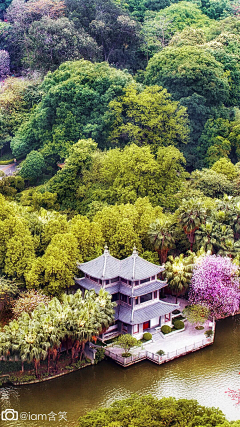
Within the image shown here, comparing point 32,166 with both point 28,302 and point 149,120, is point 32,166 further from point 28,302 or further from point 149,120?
point 28,302

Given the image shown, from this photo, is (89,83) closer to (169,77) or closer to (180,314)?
(169,77)

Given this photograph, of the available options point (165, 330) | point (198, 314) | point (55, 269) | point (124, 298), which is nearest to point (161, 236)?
point (124, 298)

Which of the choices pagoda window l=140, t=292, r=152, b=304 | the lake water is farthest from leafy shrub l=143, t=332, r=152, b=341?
pagoda window l=140, t=292, r=152, b=304

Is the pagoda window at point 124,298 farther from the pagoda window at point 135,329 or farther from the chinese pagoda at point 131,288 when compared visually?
the pagoda window at point 135,329

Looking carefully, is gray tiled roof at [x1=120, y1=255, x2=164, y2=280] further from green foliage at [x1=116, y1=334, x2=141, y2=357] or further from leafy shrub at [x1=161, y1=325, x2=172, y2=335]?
green foliage at [x1=116, y1=334, x2=141, y2=357]

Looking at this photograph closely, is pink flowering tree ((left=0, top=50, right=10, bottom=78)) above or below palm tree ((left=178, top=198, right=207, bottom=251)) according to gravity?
above

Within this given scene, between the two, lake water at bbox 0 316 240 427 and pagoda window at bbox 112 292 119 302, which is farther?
pagoda window at bbox 112 292 119 302

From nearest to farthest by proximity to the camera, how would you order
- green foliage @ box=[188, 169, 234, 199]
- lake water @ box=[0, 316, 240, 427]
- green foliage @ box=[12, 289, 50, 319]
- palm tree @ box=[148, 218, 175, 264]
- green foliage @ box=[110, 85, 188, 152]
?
lake water @ box=[0, 316, 240, 427] < green foliage @ box=[12, 289, 50, 319] < palm tree @ box=[148, 218, 175, 264] < green foliage @ box=[188, 169, 234, 199] < green foliage @ box=[110, 85, 188, 152]

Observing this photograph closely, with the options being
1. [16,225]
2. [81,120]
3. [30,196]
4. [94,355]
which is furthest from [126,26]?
[94,355]
